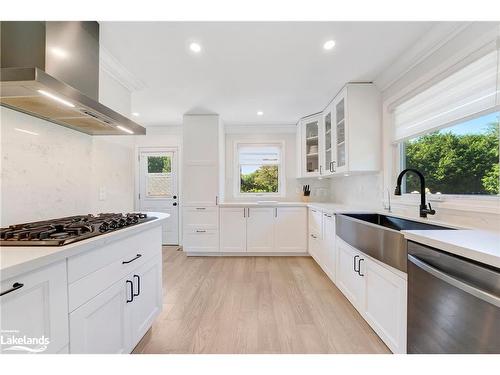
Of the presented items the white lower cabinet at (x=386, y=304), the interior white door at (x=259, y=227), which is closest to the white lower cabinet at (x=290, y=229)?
the interior white door at (x=259, y=227)

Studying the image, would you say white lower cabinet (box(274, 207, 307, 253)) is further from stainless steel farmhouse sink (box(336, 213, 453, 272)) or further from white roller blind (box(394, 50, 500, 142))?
white roller blind (box(394, 50, 500, 142))

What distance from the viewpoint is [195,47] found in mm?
1897

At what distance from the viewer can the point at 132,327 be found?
1380 mm

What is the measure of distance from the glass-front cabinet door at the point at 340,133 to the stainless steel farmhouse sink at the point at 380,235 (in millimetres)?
826

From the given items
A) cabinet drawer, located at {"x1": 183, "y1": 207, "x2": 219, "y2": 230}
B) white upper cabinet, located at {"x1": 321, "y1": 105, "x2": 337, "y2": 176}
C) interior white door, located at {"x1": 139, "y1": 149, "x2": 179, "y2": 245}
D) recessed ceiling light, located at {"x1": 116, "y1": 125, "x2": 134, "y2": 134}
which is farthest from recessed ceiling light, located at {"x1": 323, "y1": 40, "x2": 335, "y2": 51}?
interior white door, located at {"x1": 139, "y1": 149, "x2": 179, "y2": 245}

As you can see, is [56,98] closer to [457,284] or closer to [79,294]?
[79,294]

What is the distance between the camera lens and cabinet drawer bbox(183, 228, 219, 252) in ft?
12.0

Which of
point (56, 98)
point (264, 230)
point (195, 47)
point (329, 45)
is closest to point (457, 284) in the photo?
point (329, 45)

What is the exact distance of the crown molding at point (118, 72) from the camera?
1961 millimetres

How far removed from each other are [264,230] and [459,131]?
8.75 ft

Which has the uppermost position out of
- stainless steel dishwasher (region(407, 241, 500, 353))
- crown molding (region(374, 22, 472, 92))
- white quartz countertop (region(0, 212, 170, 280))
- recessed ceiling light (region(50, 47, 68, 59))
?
crown molding (region(374, 22, 472, 92))

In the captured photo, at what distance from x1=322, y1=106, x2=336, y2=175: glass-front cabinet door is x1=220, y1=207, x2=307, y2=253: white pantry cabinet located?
0.82m
